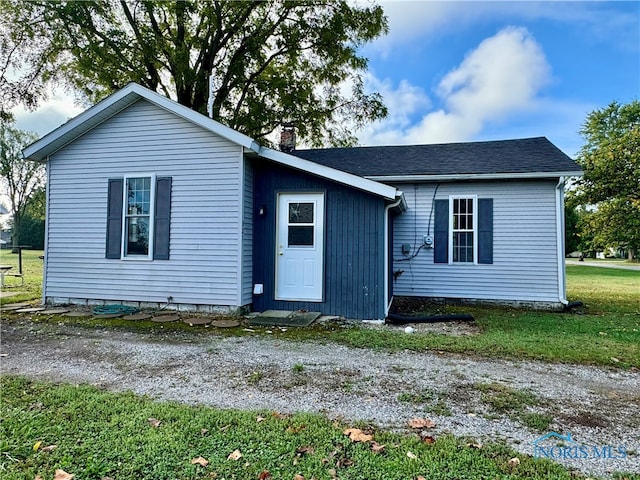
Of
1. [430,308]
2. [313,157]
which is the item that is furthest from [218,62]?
[430,308]

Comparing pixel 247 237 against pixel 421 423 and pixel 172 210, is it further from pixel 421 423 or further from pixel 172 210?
pixel 421 423

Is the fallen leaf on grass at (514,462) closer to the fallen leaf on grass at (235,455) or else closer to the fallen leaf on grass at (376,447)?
the fallen leaf on grass at (376,447)

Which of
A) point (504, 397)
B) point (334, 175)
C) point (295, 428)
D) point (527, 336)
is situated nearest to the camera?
point (295, 428)

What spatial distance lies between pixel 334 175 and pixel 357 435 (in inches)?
181

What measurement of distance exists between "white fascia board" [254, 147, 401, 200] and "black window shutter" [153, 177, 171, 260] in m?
1.93

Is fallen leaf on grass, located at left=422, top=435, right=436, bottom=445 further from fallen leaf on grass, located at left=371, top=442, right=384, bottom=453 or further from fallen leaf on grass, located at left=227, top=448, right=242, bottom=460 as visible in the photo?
fallen leaf on grass, located at left=227, top=448, right=242, bottom=460

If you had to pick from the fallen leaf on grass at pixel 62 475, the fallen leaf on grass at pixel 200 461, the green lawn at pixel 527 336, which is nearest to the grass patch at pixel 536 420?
the green lawn at pixel 527 336

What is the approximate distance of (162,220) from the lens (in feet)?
23.2

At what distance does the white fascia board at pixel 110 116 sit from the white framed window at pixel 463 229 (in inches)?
188

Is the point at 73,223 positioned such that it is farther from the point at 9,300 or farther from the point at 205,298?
the point at 205,298

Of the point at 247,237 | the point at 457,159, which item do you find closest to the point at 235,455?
the point at 247,237

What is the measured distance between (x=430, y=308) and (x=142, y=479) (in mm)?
6771

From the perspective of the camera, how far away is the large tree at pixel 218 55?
13.1 m

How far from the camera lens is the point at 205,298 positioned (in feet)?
22.5
